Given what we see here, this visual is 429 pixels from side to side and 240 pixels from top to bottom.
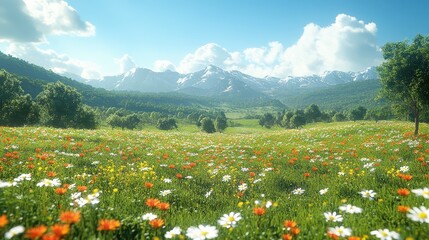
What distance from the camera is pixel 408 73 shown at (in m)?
18.8

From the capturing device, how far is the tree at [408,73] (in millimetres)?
18078

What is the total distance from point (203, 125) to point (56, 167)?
358 ft

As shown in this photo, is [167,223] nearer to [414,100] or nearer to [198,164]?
[198,164]

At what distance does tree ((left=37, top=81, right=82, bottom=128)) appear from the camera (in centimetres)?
6291

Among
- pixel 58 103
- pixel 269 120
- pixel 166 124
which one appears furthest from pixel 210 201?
pixel 269 120

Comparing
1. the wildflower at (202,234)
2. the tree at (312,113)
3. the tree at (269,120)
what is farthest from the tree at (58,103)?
the tree at (269,120)

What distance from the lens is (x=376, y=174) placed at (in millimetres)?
7711

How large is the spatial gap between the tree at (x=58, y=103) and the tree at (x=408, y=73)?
64.4 meters

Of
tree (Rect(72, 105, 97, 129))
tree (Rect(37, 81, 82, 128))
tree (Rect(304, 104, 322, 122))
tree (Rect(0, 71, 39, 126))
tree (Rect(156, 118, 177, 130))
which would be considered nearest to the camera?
tree (Rect(0, 71, 39, 126))

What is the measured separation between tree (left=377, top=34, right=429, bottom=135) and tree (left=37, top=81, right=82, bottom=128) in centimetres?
6442

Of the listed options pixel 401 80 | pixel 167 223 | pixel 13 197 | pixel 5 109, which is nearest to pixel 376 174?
pixel 167 223

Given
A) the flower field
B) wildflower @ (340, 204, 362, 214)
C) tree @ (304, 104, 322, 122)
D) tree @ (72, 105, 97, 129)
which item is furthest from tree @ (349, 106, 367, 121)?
wildflower @ (340, 204, 362, 214)

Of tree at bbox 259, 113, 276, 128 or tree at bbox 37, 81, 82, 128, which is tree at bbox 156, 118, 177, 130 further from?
tree at bbox 37, 81, 82, 128

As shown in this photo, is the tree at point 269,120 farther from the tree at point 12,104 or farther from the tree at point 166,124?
the tree at point 12,104
